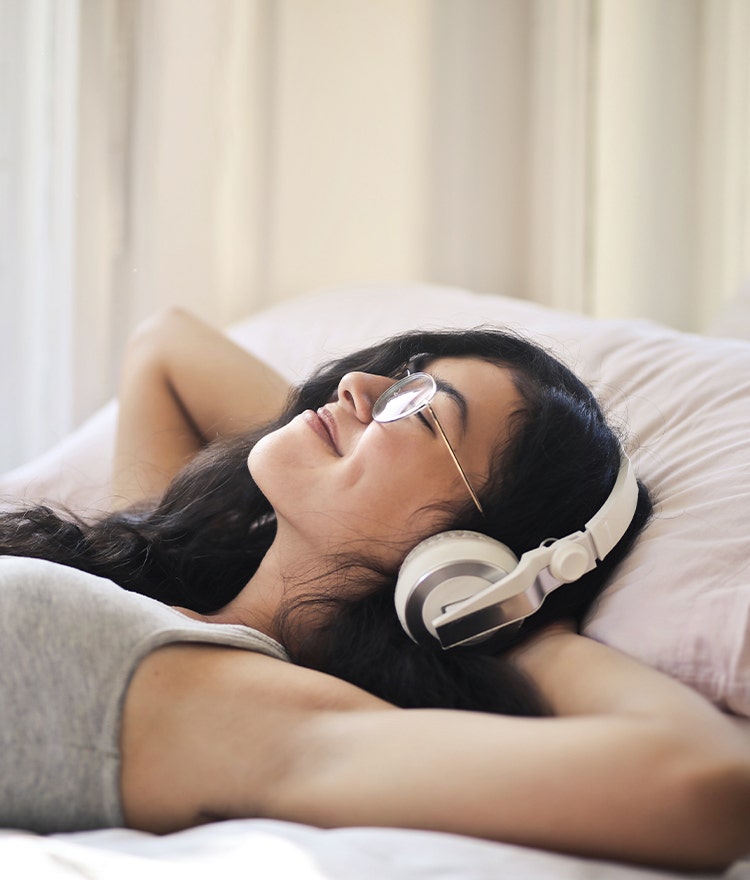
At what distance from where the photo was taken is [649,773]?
670mm

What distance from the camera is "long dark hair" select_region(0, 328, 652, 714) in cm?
93

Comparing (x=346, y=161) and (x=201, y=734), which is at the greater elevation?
(x=346, y=161)

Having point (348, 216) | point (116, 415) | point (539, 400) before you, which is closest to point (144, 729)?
point (539, 400)

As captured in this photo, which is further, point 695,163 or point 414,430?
point 695,163

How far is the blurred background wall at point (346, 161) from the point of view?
2.11 m

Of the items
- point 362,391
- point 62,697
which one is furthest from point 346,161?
point 62,697

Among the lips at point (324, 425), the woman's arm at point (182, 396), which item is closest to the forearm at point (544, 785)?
the lips at point (324, 425)

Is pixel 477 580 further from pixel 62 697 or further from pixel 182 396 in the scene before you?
pixel 182 396

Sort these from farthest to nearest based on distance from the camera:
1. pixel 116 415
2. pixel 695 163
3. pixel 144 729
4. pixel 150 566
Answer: pixel 695 163, pixel 116 415, pixel 150 566, pixel 144 729

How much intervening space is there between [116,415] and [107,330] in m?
0.61

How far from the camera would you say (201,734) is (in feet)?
2.56

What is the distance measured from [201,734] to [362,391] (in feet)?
1.54

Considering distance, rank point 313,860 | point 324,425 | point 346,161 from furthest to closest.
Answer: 1. point 346,161
2. point 324,425
3. point 313,860

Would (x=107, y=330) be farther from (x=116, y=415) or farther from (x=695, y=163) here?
(x=695, y=163)
